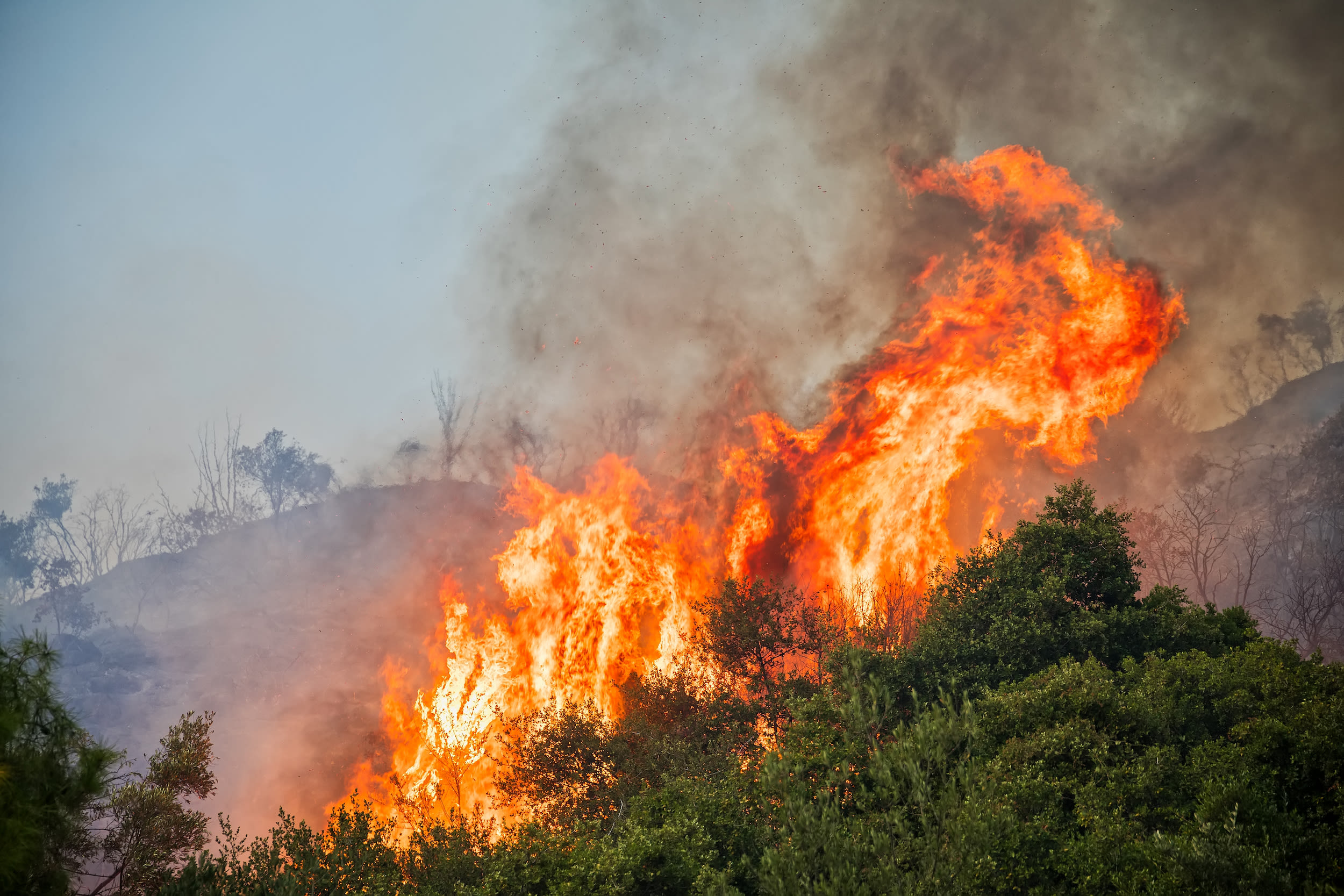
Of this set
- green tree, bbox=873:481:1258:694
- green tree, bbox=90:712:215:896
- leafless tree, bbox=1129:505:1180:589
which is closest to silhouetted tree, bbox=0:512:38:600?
green tree, bbox=90:712:215:896

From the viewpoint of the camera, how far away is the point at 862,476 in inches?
1810

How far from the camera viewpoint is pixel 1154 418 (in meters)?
70.2

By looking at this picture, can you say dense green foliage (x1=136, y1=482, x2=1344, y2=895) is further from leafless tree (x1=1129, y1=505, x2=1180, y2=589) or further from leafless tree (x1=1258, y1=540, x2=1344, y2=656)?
leafless tree (x1=1129, y1=505, x2=1180, y2=589)

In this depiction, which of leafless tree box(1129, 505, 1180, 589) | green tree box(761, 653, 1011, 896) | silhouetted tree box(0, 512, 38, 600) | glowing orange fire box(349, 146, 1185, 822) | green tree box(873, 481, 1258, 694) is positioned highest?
silhouetted tree box(0, 512, 38, 600)

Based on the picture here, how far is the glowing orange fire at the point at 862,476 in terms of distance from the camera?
138 ft

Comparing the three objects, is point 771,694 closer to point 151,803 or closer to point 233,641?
point 151,803

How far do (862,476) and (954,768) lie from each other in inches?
1106

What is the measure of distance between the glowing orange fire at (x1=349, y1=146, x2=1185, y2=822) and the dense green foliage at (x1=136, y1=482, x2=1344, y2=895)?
9623 mm

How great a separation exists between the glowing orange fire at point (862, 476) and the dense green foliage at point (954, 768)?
31.6ft

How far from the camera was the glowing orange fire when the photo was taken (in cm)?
4206

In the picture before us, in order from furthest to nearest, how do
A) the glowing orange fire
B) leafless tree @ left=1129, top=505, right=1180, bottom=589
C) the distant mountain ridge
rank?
leafless tree @ left=1129, top=505, right=1180, bottom=589, the distant mountain ridge, the glowing orange fire

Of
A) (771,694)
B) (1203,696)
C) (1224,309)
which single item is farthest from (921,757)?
(1224,309)

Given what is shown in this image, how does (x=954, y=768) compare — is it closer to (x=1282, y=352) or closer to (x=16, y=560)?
(x=1282, y=352)

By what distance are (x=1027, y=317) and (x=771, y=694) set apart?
27.4 m
